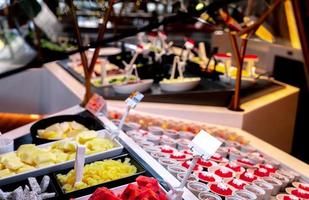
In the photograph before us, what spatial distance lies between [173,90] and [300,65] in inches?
105

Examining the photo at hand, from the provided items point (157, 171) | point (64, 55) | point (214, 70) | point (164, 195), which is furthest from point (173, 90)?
point (64, 55)

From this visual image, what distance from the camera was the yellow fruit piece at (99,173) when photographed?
1556 mm

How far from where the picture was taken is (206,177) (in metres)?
1.76

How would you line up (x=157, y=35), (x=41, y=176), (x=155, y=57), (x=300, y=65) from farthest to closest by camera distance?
(x=300, y=65), (x=157, y=35), (x=155, y=57), (x=41, y=176)

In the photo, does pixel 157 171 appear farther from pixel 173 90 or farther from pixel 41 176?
pixel 173 90

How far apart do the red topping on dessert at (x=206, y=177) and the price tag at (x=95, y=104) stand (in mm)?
943

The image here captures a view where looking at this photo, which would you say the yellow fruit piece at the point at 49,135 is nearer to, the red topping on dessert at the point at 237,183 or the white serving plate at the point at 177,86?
the red topping on dessert at the point at 237,183

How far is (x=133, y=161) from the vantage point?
5.84ft

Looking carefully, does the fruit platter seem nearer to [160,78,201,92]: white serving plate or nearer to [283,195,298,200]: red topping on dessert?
[283,195,298,200]: red topping on dessert

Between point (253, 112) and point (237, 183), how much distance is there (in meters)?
1.67

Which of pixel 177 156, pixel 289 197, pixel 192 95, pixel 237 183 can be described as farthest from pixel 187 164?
pixel 192 95

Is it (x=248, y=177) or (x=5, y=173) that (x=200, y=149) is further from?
(x=5, y=173)

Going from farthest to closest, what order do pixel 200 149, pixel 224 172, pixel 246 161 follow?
1. pixel 246 161
2. pixel 224 172
3. pixel 200 149

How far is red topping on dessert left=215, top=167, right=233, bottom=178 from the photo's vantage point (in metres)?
1.84
